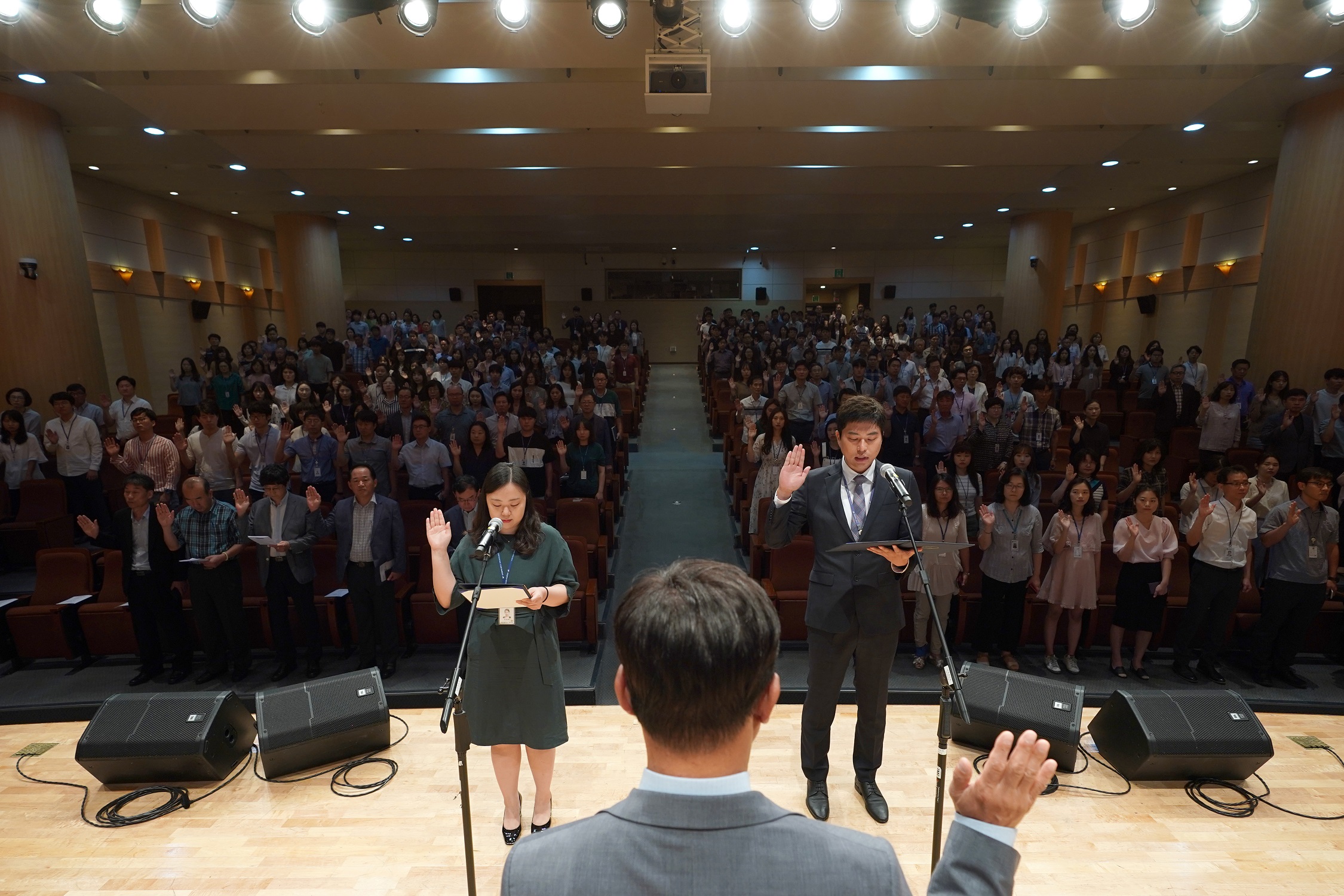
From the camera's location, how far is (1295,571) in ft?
12.8

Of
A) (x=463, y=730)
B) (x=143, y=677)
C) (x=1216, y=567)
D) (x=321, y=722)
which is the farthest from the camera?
(x=143, y=677)

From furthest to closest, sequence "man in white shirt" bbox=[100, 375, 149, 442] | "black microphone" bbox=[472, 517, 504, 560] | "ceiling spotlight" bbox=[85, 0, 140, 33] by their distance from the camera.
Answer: "man in white shirt" bbox=[100, 375, 149, 442], "ceiling spotlight" bbox=[85, 0, 140, 33], "black microphone" bbox=[472, 517, 504, 560]

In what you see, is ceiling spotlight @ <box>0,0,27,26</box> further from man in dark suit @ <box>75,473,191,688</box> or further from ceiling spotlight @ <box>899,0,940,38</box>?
ceiling spotlight @ <box>899,0,940,38</box>

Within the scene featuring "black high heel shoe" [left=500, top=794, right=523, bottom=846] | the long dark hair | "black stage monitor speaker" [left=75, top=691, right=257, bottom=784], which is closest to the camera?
the long dark hair

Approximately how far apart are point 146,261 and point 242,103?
25.8 feet

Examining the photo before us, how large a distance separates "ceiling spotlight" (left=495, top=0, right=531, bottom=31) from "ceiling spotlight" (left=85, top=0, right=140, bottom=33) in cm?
240

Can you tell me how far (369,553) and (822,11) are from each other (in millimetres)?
4825

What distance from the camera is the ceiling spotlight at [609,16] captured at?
4.67m

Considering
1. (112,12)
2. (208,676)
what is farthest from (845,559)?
(112,12)

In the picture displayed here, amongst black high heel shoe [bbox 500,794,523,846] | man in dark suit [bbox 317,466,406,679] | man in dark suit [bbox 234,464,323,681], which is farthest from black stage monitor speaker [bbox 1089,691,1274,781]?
man in dark suit [bbox 234,464,323,681]

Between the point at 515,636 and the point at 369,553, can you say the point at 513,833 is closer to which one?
the point at 515,636

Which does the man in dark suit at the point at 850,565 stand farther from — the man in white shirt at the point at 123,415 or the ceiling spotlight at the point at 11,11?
the man in white shirt at the point at 123,415

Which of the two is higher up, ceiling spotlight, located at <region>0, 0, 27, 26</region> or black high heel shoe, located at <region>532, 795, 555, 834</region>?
ceiling spotlight, located at <region>0, 0, 27, 26</region>

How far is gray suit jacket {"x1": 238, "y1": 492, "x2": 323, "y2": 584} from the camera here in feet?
13.3
